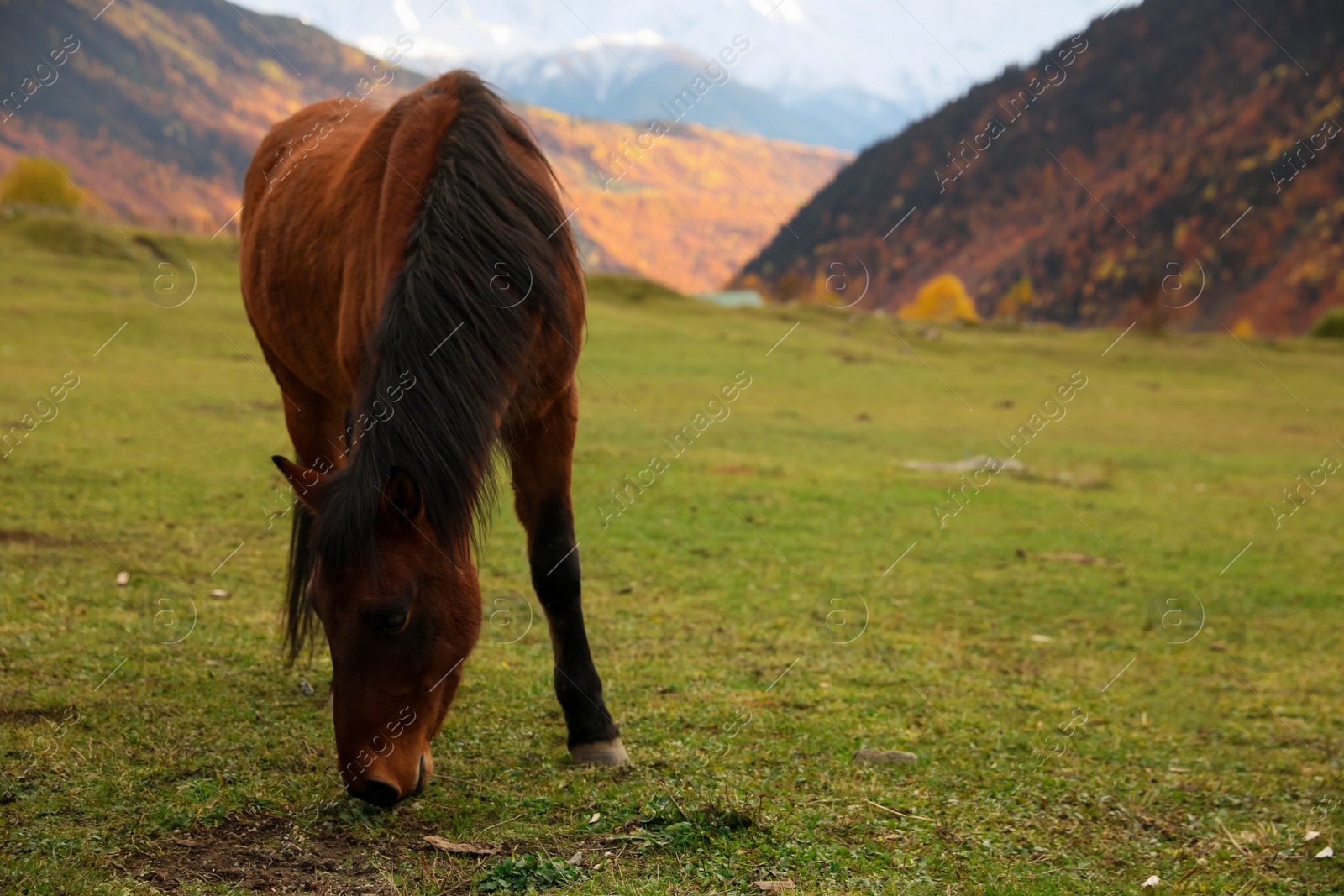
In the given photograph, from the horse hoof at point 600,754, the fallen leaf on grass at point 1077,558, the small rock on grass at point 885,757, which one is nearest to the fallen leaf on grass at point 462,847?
the horse hoof at point 600,754

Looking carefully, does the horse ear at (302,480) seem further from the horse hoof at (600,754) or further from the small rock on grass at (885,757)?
the small rock on grass at (885,757)

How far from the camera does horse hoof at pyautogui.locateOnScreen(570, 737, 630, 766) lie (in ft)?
12.8

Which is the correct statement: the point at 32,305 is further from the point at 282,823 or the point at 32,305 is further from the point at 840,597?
the point at 282,823

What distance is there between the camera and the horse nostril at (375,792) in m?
2.84

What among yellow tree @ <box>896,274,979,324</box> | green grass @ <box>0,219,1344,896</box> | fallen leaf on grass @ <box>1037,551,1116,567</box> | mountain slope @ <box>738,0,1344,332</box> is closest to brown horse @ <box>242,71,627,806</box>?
green grass @ <box>0,219,1344,896</box>

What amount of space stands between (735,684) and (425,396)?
9.00 ft

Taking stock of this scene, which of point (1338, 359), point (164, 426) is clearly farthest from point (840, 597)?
point (1338, 359)

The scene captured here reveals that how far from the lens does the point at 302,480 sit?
3064 mm

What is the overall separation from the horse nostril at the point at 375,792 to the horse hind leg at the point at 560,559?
3.82 feet

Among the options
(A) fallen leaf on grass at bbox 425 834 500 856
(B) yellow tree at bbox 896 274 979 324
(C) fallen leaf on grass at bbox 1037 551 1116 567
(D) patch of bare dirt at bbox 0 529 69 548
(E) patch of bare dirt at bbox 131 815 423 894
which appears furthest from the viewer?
(B) yellow tree at bbox 896 274 979 324

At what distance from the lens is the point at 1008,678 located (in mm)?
5770

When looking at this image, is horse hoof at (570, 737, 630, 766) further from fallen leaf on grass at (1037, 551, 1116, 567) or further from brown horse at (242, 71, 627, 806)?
fallen leaf on grass at (1037, 551, 1116, 567)

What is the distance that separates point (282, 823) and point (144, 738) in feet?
3.28

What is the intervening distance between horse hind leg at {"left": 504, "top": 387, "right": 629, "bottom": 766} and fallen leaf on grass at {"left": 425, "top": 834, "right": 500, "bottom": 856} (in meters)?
0.88
